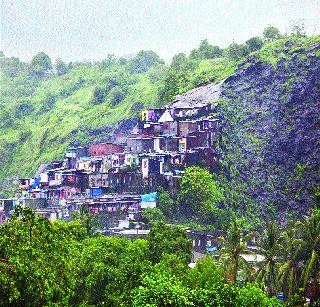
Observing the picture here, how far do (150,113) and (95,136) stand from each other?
11.8 m

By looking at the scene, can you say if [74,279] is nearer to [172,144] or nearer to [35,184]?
[172,144]

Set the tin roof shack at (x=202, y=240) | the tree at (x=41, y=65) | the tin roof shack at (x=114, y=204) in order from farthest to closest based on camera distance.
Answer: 1. the tree at (x=41, y=65)
2. the tin roof shack at (x=114, y=204)
3. the tin roof shack at (x=202, y=240)

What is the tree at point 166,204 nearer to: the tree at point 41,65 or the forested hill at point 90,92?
the forested hill at point 90,92

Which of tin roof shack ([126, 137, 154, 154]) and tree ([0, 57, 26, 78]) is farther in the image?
tree ([0, 57, 26, 78])

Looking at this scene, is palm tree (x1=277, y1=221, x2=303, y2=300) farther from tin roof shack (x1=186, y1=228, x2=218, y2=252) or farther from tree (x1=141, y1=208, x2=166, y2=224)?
tree (x1=141, y1=208, x2=166, y2=224)

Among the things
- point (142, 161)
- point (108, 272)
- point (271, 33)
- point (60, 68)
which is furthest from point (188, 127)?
point (60, 68)

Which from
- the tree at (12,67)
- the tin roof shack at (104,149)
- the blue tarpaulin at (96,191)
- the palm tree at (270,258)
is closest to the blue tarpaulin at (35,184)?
the tin roof shack at (104,149)

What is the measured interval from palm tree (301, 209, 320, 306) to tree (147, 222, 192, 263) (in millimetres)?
3894

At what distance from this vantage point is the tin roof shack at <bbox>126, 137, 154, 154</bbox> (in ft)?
109

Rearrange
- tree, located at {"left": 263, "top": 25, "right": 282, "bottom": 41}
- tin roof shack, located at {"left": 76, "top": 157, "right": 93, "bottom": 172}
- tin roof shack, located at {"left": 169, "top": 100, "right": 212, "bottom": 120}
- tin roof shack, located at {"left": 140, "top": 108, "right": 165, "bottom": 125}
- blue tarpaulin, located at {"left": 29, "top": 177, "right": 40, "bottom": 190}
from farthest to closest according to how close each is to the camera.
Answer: tree, located at {"left": 263, "top": 25, "right": 282, "bottom": 41}, blue tarpaulin, located at {"left": 29, "top": 177, "right": 40, "bottom": 190}, tin roof shack, located at {"left": 76, "top": 157, "right": 93, "bottom": 172}, tin roof shack, located at {"left": 140, "top": 108, "right": 165, "bottom": 125}, tin roof shack, located at {"left": 169, "top": 100, "right": 212, "bottom": 120}

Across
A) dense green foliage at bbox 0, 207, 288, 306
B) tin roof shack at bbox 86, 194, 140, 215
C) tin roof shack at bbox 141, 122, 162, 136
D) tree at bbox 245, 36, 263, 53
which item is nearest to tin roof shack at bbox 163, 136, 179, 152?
tin roof shack at bbox 141, 122, 162, 136

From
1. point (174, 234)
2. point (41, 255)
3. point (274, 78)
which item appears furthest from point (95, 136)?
point (41, 255)

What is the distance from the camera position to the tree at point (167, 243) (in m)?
19.0

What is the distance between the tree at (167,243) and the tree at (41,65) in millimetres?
58590
